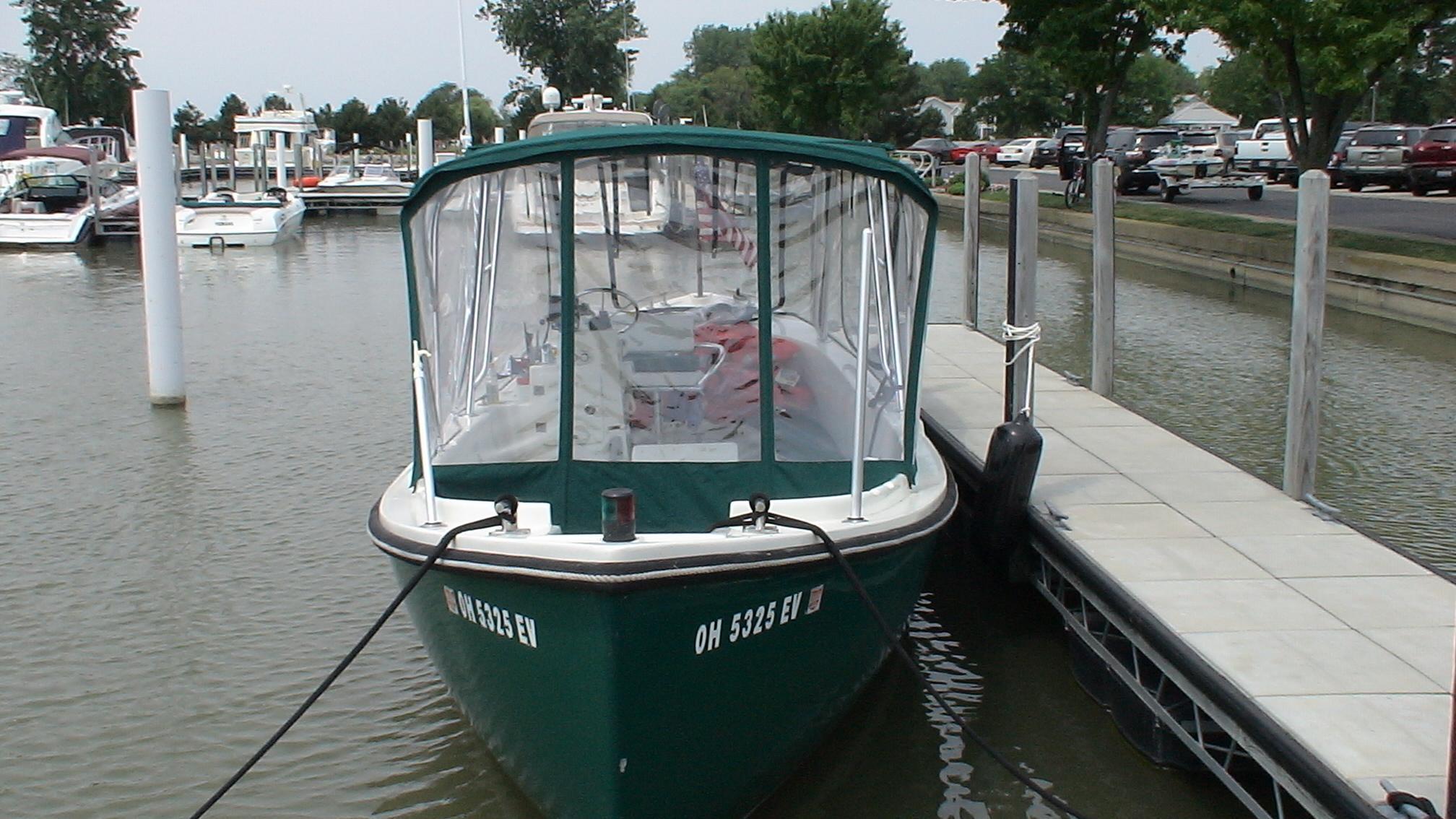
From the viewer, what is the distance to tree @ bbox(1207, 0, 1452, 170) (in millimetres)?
18016

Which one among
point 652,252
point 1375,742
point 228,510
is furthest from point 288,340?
point 1375,742

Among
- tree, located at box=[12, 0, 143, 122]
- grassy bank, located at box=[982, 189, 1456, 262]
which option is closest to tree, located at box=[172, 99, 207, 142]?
tree, located at box=[12, 0, 143, 122]

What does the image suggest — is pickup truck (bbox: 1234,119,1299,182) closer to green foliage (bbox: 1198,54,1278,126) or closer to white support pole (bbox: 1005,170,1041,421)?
green foliage (bbox: 1198,54,1278,126)

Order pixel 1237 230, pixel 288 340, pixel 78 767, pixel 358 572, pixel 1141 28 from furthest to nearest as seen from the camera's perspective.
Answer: pixel 1141 28 → pixel 1237 230 → pixel 288 340 → pixel 358 572 → pixel 78 767

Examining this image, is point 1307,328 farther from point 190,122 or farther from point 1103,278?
point 190,122

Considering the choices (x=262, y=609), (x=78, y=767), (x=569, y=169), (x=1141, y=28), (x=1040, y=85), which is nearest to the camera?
(x=569, y=169)

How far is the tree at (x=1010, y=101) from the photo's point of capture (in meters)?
81.7

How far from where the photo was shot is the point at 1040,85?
8200cm

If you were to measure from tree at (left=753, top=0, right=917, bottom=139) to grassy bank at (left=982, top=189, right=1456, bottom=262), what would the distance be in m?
22.8

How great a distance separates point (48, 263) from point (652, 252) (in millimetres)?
25265

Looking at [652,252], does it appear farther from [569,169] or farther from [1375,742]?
[1375,742]

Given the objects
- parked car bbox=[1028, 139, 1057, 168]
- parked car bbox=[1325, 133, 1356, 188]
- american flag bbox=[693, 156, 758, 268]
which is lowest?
american flag bbox=[693, 156, 758, 268]

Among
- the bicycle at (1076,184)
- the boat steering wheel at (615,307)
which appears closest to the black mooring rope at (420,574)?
the boat steering wheel at (615,307)

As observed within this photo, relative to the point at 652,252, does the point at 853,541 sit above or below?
below
